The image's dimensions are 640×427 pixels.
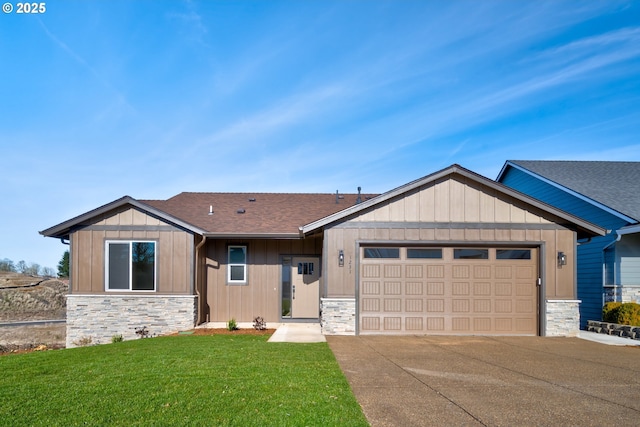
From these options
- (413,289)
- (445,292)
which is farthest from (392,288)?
(445,292)

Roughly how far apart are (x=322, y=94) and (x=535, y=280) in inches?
362

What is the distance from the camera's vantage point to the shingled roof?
1457 centimetres

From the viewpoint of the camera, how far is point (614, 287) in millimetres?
14055

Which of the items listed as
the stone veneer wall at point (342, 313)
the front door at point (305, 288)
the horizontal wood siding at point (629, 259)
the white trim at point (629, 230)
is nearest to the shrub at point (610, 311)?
the horizontal wood siding at point (629, 259)

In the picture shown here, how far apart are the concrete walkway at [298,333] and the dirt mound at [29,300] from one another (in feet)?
35.4

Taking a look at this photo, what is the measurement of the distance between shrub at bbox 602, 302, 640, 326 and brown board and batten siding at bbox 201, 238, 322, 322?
8.54m

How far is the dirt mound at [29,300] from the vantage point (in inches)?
744

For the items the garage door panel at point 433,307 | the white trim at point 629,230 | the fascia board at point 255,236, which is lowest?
the garage door panel at point 433,307

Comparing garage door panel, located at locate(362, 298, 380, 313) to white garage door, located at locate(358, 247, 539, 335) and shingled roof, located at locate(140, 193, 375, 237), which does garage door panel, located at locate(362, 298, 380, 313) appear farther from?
shingled roof, located at locate(140, 193, 375, 237)

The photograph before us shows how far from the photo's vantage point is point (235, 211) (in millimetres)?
16281

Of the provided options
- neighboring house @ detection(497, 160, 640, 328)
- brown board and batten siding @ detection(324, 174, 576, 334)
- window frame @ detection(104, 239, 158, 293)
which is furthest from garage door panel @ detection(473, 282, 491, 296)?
window frame @ detection(104, 239, 158, 293)

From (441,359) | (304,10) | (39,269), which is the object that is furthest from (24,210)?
(441,359)

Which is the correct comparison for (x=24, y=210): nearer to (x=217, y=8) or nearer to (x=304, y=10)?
(x=217, y=8)

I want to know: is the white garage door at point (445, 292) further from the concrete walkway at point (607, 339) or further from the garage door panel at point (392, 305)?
the concrete walkway at point (607, 339)
